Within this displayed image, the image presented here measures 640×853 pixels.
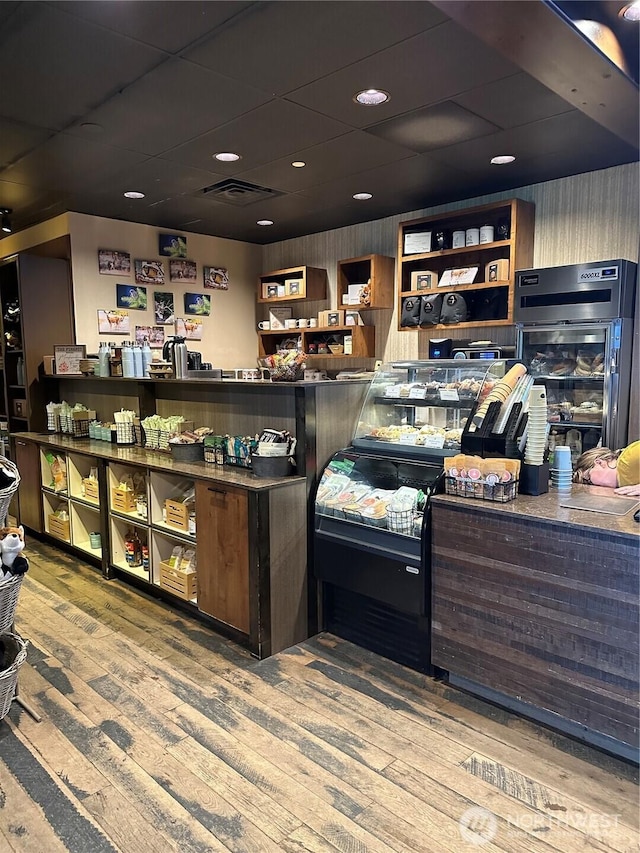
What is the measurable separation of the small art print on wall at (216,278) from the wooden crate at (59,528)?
114 inches

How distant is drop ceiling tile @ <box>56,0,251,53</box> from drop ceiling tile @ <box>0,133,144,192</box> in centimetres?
138

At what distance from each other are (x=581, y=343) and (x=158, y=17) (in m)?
3.14

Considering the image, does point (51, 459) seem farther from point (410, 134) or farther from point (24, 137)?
point (410, 134)

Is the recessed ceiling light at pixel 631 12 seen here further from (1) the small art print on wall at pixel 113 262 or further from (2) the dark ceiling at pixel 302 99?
(1) the small art print on wall at pixel 113 262

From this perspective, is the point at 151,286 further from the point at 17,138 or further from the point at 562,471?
the point at 562,471

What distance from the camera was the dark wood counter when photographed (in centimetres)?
208

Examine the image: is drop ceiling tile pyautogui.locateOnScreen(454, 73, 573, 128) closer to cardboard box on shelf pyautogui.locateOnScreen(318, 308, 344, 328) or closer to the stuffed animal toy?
cardboard box on shelf pyautogui.locateOnScreen(318, 308, 344, 328)

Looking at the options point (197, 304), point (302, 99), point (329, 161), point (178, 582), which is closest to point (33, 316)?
point (197, 304)

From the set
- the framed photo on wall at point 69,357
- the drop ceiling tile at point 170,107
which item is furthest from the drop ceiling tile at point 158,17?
the framed photo on wall at point 69,357

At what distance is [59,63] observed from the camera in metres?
2.69

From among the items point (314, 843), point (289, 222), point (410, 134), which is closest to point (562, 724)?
point (314, 843)

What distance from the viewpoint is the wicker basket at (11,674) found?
7.64 feet

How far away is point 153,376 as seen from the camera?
166 inches

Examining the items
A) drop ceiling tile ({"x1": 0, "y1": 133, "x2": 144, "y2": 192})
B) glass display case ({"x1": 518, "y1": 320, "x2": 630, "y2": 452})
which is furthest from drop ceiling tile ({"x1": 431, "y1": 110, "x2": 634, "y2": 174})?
drop ceiling tile ({"x1": 0, "y1": 133, "x2": 144, "y2": 192})
